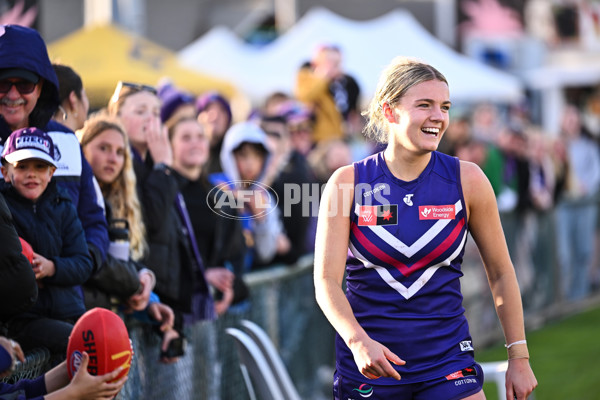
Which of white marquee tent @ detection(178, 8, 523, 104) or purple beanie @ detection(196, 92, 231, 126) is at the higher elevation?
white marquee tent @ detection(178, 8, 523, 104)

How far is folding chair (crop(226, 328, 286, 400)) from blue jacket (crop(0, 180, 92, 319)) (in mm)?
1044

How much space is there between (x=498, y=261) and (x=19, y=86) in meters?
2.26

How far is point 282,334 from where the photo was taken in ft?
26.3

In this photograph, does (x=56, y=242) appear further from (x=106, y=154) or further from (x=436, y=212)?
(x=436, y=212)

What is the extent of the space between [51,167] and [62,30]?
22.0 metres

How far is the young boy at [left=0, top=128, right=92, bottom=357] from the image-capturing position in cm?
449

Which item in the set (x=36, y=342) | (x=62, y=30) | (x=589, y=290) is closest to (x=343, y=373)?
(x=36, y=342)

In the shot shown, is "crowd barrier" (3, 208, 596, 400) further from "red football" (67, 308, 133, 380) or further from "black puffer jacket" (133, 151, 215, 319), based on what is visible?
"red football" (67, 308, 133, 380)

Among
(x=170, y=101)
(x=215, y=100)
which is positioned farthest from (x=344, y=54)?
(x=170, y=101)

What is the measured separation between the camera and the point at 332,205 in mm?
4398

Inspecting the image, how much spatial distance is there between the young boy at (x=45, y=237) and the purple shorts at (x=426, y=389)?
1.27 metres

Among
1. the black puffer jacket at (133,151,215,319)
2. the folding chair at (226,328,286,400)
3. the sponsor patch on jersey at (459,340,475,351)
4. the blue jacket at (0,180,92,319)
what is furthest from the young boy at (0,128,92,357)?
the sponsor patch on jersey at (459,340,475,351)

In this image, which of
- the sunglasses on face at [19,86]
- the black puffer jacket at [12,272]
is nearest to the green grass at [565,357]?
the sunglasses on face at [19,86]

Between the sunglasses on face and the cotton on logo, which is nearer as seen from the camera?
the cotton on logo
